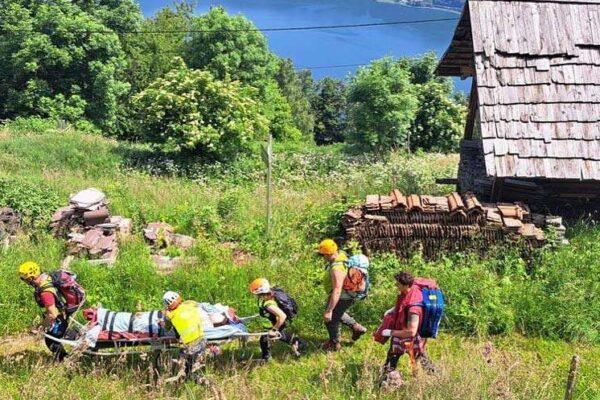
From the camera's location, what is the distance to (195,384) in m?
5.25

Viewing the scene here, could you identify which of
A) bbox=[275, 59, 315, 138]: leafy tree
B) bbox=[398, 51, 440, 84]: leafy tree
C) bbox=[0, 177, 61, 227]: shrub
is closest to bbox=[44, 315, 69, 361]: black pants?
bbox=[0, 177, 61, 227]: shrub

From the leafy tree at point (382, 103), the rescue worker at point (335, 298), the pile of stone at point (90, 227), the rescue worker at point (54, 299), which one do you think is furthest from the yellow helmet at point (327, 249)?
the leafy tree at point (382, 103)

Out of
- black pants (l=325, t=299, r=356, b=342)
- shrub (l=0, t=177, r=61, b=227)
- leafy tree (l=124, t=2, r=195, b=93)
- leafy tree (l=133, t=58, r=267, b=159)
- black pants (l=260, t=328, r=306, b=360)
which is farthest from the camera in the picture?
leafy tree (l=124, t=2, r=195, b=93)

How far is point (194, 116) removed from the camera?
690 inches

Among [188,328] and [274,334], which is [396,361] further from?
[188,328]

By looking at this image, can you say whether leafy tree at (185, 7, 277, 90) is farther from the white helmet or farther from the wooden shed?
the white helmet

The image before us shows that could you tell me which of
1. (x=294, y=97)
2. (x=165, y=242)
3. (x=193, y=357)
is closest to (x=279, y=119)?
(x=294, y=97)

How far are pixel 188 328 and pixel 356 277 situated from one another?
1834 mm

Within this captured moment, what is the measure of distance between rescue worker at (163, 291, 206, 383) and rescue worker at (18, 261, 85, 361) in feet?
3.74

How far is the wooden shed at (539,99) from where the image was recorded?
8.23m

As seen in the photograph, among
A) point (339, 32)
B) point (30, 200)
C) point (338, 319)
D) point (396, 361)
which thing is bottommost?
point (396, 361)

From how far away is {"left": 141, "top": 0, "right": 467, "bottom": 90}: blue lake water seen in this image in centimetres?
11406

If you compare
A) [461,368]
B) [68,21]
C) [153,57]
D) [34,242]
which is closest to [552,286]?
[461,368]

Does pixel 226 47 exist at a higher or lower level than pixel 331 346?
higher
